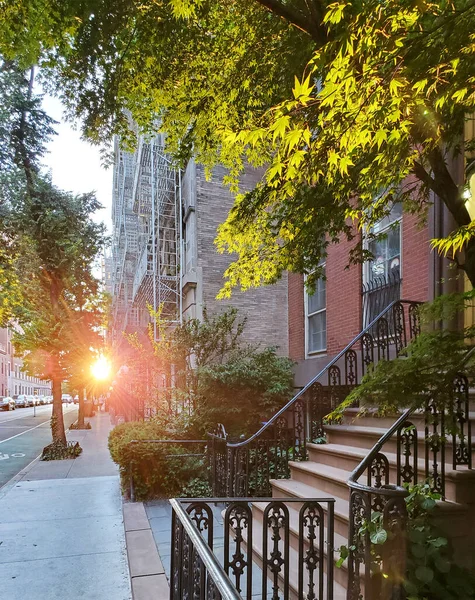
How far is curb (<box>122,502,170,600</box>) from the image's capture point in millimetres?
4188

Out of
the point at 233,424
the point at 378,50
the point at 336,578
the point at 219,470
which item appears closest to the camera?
the point at 378,50

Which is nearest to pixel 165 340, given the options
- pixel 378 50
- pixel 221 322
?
pixel 221 322

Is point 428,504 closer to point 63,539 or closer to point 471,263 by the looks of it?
point 471,263

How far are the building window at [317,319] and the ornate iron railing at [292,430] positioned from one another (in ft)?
9.06

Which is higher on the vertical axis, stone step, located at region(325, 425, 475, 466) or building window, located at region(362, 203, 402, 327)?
building window, located at region(362, 203, 402, 327)

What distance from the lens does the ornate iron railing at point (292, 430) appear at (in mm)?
6219

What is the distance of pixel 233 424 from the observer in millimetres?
9453

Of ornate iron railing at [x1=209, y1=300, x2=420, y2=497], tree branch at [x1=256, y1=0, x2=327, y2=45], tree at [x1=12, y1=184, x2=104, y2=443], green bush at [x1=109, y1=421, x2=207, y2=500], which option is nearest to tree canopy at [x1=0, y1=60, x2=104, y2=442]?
tree at [x1=12, y1=184, x2=104, y2=443]

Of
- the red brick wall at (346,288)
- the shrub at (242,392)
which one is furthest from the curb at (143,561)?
the red brick wall at (346,288)

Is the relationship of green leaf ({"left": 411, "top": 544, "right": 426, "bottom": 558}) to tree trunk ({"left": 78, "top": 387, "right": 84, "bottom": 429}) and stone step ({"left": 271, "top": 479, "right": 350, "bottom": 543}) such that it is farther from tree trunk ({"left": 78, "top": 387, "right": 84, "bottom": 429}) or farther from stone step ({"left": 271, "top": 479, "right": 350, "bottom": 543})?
tree trunk ({"left": 78, "top": 387, "right": 84, "bottom": 429})

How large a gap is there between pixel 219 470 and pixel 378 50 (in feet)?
20.6

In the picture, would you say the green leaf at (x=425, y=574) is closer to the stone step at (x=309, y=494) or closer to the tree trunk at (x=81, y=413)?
the stone step at (x=309, y=494)

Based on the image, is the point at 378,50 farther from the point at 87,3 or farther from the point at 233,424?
the point at 233,424

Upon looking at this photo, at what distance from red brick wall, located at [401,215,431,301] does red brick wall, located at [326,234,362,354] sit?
1368 mm
